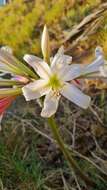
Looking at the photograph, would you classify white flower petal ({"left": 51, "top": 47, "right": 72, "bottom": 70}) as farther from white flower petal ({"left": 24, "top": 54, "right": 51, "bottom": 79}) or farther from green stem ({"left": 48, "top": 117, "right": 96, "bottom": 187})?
green stem ({"left": 48, "top": 117, "right": 96, "bottom": 187})

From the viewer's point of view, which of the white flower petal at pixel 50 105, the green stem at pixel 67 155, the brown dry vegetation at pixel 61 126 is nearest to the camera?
the white flower petal at pixel 50 105

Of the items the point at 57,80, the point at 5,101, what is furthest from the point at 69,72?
the point at 5,101

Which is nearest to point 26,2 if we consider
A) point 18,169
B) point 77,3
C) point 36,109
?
point 77,3

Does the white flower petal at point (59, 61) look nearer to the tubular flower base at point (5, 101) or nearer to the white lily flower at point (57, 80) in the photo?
the white lily flower at point (57, 80)

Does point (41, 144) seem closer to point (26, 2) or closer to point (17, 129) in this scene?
point (17, 129)

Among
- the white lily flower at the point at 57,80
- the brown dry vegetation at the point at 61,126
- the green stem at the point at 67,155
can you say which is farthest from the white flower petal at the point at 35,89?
the brown dry vegetation at the point at 61,126

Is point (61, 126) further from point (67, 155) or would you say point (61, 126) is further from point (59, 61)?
point (59, 61)
